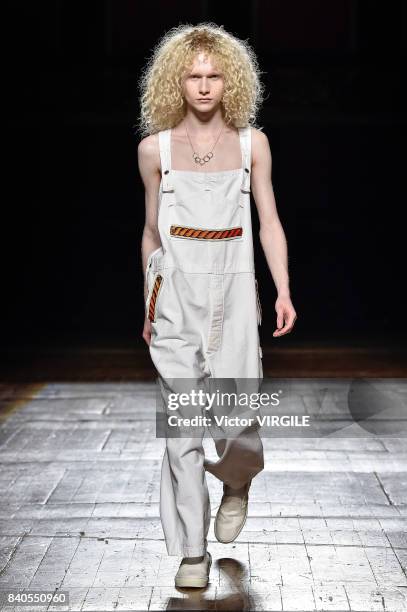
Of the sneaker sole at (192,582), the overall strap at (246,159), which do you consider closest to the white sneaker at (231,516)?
the sneaker sole at (192,582)

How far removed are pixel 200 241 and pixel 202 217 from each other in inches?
3.1

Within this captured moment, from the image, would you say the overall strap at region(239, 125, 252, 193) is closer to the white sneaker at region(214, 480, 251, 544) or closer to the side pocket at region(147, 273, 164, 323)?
the side pocket at region(147, 273, 164, 323)

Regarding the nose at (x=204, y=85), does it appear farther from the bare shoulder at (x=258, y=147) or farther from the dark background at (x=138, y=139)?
the dark background at (x=138, y=139)

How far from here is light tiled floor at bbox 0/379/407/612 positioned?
12.6 ft

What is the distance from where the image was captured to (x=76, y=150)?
15.4 metres

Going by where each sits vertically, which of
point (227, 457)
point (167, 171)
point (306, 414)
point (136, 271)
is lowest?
point (136, 271)

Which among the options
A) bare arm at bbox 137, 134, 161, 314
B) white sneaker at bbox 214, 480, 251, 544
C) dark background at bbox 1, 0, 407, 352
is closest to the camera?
bare arm at bbox 137, 134, 161, 314

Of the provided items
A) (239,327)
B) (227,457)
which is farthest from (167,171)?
(227,457)

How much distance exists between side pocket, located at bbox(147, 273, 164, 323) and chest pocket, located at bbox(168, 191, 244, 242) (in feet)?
0.49

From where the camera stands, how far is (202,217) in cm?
385

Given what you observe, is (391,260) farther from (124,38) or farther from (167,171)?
(167,171)

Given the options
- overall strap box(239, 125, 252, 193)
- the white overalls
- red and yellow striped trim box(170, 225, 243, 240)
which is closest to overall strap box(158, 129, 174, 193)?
the white overalls

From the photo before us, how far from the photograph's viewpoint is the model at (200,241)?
3855mm

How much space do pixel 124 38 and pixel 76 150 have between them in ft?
5.21
